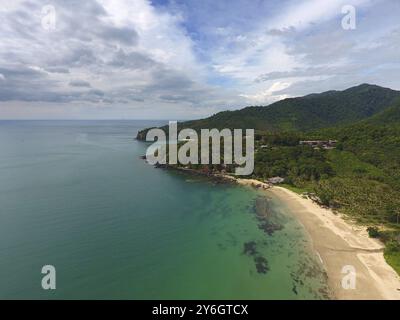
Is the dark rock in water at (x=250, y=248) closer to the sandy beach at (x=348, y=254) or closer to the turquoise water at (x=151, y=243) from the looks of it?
the turquoise water at (x=151, y=243)

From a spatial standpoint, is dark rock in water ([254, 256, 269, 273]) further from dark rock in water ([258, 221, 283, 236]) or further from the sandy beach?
dark rock in water ([258, 221, 283, 236])

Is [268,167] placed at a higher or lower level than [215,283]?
higher

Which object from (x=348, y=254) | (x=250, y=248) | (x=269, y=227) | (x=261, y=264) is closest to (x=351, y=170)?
(x=269, y=227)

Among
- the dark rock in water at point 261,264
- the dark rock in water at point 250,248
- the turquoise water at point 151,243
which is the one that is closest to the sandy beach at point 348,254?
the turquoise water at point 151,243

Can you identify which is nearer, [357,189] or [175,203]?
[357,189]

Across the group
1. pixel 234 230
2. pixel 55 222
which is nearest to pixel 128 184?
pixel 55 222

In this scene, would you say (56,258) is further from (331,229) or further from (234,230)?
(331,229)
